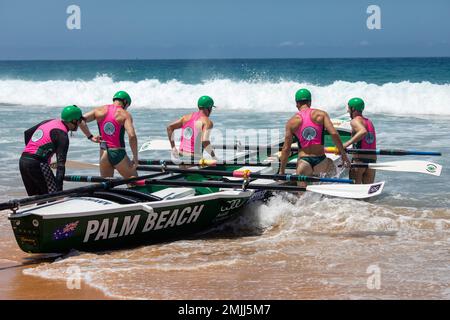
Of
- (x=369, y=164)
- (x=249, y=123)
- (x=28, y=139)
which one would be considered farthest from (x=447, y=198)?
(x=249, y=123)

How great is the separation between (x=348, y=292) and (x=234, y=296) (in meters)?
0.94

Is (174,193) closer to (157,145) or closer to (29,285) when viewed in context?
(157,145)

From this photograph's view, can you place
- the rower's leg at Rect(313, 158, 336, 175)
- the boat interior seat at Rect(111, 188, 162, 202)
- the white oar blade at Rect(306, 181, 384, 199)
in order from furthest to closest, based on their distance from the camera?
1. the rower's leg at Rect(313, 158, 336, 175)
2. the white oar blade at Rect(306, 181, 384, 199)
3. the boat interior seat at Rect(111, 188, 162, 202)

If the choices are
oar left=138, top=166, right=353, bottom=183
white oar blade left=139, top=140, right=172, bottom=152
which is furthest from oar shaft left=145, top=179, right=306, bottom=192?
white oar blade left=139, top=140, right=172, bottom=152

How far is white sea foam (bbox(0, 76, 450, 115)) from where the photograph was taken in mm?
25328

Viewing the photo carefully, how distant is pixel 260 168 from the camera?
10.0 metres

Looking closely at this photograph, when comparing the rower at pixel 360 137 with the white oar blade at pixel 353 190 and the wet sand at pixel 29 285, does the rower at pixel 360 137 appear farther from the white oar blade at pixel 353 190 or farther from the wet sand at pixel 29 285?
the wet sand at pixel 29 285

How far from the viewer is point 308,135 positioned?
8.02 metres

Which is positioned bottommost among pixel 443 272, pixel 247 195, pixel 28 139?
pixel 443 272

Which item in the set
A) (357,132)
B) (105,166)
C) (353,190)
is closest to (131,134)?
(105,166)

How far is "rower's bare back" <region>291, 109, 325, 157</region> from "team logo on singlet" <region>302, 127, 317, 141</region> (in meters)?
0.10

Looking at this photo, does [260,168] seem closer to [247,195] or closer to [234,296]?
[247,195]

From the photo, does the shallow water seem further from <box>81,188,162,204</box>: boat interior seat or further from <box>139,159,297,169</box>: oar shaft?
<box>139,159,297,169</box>: oar shaft

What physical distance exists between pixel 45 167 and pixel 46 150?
0.19m
